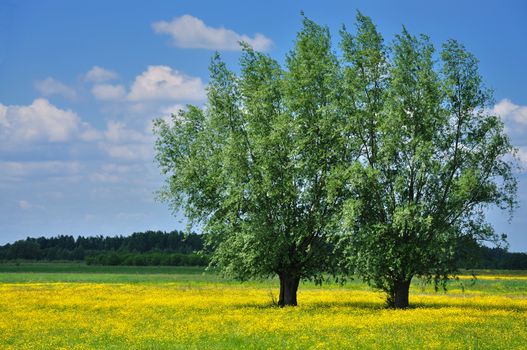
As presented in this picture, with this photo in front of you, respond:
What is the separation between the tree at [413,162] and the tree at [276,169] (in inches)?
72.1

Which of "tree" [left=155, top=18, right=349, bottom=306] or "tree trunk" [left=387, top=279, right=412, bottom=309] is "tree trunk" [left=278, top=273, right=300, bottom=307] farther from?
"tree trunk" [left=387, top=279, right=412, bottom=309]

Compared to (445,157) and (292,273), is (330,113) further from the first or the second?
(292,273)

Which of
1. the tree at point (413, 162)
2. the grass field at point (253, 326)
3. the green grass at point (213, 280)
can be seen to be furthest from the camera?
the green grass at point (213, 280)

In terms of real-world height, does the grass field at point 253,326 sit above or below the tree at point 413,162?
below

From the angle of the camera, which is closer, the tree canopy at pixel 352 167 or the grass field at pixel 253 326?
the grass field at pixel 253 326

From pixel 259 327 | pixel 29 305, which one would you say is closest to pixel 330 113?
pixel 259 327

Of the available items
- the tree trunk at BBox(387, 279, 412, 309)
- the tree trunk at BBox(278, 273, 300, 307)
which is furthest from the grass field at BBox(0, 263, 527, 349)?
the tree trunk at BBox(387, 279, 412, 309)

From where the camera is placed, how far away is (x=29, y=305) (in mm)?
50562

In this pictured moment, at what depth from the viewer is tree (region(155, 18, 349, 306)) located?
45.9m

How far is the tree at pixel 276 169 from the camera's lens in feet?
151

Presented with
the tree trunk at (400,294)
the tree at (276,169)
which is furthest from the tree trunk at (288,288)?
the tree trunk at (400,294)

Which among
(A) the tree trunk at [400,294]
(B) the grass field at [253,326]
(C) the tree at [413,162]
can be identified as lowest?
(B) the grass field at [253,326]

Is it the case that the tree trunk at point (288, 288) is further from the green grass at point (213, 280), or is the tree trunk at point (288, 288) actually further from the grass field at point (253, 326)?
the green grass at point (213, 280)

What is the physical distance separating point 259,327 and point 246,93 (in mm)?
20137
